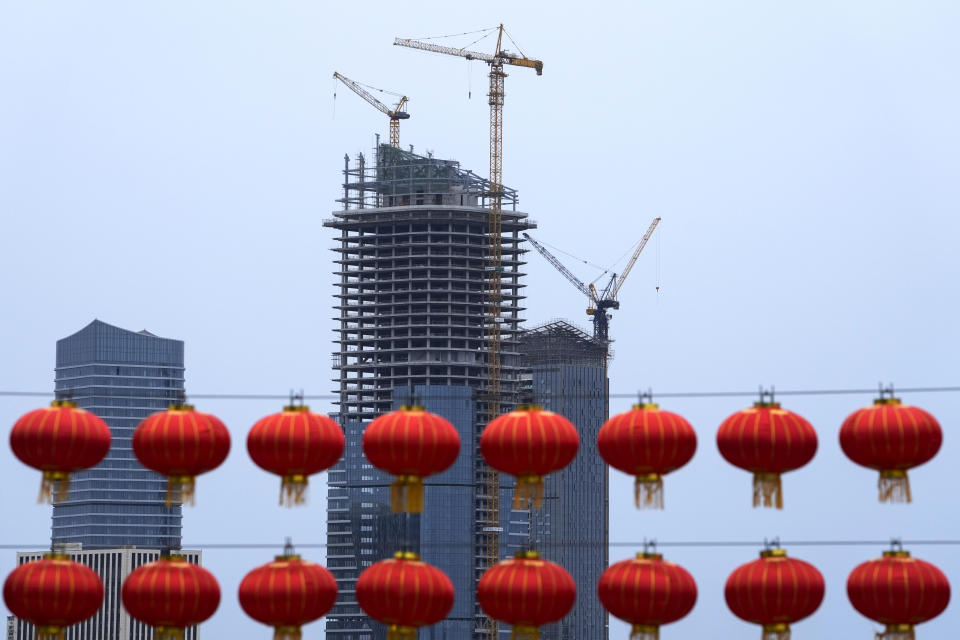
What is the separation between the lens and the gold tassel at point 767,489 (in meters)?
60.4

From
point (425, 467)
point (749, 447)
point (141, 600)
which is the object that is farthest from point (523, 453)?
point (141, 600)

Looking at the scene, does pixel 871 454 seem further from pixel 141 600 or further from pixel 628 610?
pixel 141 600

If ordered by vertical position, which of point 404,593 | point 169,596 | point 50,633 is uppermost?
point 404,593

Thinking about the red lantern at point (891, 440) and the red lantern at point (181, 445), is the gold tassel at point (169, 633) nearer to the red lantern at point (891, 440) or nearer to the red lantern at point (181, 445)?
the red lantern at point (181, 445)

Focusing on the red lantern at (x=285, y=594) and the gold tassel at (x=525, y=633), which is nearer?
the red lantern at (x=285, y=594)

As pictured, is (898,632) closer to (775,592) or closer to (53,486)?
(775,592)

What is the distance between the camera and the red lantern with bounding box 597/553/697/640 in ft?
195

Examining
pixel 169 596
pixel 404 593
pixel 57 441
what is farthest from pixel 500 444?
pixel 57 441

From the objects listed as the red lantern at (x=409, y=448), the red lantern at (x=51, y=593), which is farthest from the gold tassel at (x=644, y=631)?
the red lantern at (x=51, y=593)

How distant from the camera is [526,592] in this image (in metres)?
60.1

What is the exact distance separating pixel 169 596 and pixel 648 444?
559 inches

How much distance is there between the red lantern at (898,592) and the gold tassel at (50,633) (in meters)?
22.6

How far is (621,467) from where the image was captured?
203 feet

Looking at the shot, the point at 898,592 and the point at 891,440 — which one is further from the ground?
the point at 891,440
